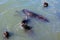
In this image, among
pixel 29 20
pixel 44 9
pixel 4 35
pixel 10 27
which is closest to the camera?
pixel 4 35

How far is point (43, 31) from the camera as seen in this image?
27.8 ft

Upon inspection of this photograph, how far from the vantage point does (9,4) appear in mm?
10250

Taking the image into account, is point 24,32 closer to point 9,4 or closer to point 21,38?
point 21,38

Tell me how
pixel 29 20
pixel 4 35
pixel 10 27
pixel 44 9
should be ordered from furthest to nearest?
pixel 44 9, pixel 29 20, pixel 10 27, pixel 4 35

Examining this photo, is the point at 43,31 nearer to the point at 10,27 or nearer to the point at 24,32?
the point at 24,32

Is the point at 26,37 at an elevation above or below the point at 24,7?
below

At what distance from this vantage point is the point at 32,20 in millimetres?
9180

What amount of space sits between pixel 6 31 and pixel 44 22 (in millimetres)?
1745

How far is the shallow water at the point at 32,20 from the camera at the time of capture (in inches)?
324

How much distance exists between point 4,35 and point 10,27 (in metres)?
0.67

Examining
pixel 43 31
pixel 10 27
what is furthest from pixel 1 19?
pixel 43 31

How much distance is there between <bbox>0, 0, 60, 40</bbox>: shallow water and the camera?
8.23m

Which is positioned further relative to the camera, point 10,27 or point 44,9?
A: point 44,9

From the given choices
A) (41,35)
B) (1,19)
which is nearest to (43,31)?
(41,35)
